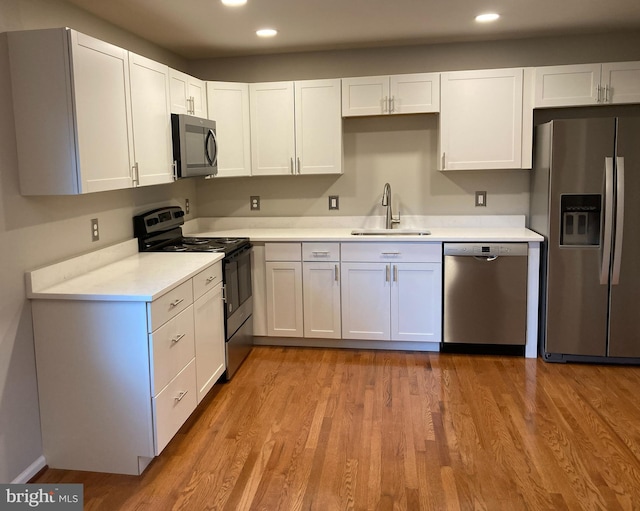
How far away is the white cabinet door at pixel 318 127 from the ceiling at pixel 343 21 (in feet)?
1.15

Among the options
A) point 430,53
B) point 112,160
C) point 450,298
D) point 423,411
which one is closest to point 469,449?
point 423,411

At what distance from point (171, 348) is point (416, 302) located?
201 centimetres


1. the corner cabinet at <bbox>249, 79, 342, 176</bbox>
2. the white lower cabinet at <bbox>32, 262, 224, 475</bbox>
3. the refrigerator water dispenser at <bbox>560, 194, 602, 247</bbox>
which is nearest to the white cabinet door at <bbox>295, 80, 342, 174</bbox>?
the corner cabinet at <bbox>249, 79, 342, 176</bbox>

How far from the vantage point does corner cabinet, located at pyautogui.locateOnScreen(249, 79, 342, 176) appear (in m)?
4.28

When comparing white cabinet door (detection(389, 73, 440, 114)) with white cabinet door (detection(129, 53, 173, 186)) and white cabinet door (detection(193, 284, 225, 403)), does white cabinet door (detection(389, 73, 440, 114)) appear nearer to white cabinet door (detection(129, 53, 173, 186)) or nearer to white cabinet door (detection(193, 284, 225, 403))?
white cabinet door (detection(129, 53, 173, 186))

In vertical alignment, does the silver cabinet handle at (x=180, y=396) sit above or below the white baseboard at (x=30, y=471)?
above

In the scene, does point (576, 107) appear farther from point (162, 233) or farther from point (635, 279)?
point (162, 233)

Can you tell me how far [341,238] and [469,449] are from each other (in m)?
1.81

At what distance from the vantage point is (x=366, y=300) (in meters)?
4.19

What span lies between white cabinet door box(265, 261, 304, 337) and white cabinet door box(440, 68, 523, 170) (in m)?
1.47

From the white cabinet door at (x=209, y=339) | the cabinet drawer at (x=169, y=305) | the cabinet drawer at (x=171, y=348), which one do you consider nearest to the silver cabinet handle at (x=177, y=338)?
the cabinet drawer at (x=171, y=348)

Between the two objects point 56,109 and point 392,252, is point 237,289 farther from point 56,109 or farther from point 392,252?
point 56,109

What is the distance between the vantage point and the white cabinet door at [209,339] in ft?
10.2

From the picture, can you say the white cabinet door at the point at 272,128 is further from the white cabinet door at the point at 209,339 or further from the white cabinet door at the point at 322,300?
the white cabinet door at the point at 209,339
